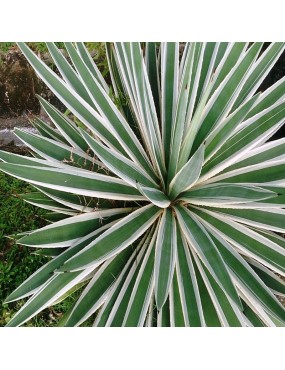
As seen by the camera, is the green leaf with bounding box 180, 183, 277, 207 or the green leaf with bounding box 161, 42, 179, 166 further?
the green leaf with bounding box 161, 42, 179, 166

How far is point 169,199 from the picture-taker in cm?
133

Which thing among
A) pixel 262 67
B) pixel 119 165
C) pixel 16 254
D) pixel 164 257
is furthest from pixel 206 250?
pixel 16 254

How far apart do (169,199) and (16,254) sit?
3.89 feet

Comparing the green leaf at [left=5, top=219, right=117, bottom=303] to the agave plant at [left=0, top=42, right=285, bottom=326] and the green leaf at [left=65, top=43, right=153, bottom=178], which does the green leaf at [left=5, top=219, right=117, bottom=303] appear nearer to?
the agave plant at [left=0, top=42, right=285, bottom=326]

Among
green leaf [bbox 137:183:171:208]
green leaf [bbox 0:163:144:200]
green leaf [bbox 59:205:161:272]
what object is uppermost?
green leaf [bbox 0:163:144:200]

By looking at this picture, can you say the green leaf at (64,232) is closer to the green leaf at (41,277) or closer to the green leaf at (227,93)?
the green leaf at (41,277)

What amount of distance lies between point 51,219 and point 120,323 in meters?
0.54

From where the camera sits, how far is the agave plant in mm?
1219

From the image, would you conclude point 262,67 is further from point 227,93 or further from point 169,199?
point 169,199

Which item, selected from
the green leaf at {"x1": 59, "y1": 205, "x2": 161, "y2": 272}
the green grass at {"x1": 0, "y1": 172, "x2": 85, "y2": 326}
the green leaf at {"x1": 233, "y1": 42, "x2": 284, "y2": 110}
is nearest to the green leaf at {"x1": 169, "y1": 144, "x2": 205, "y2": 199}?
the green leaf at {"x1": 59, "y1": 205, "x2": 161, "y2": 272}

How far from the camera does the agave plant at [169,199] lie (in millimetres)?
1219

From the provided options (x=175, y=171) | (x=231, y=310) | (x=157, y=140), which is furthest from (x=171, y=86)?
(x=231, y=310)

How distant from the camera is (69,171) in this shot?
49.8 inches

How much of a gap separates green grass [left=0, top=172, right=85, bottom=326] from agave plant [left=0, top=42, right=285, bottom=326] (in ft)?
2.49
